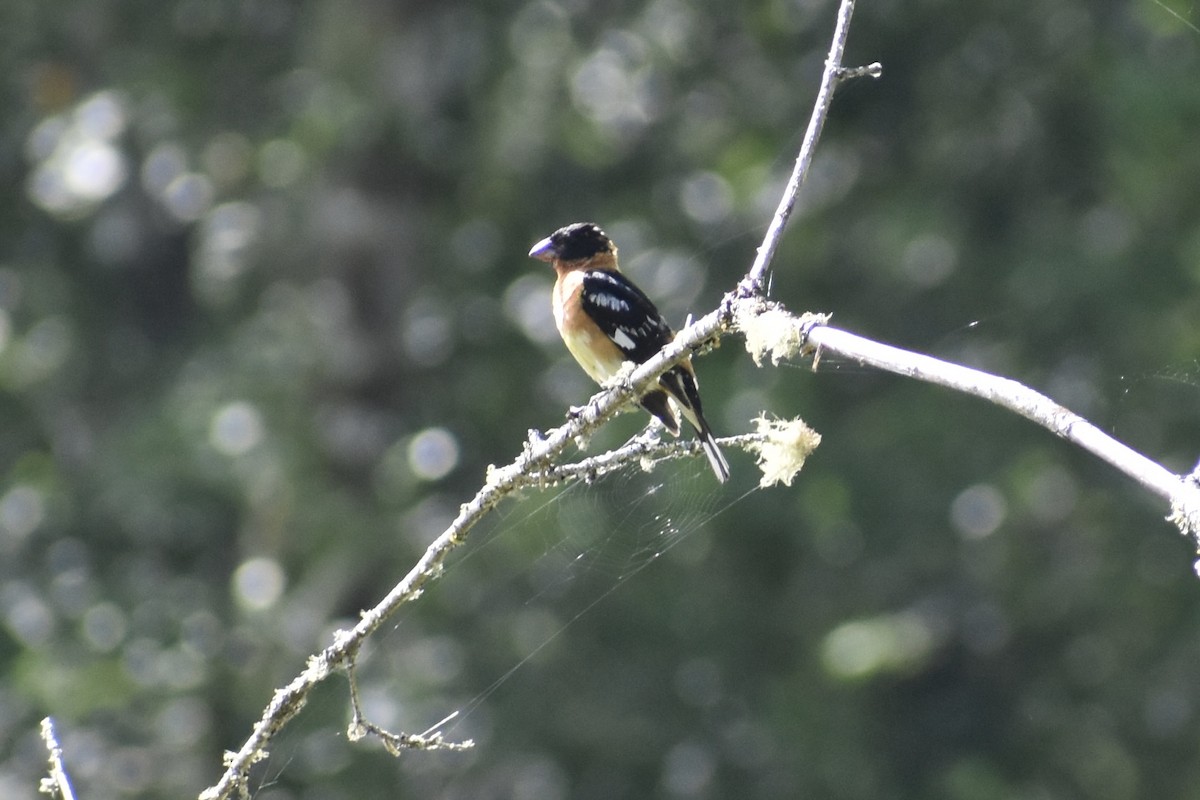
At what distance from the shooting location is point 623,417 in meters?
7.29

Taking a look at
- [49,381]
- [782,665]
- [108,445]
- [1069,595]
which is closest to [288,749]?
[782,665]

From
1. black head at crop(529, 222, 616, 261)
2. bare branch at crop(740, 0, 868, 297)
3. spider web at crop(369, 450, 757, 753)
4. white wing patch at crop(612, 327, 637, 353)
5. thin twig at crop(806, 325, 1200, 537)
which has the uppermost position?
spider web at crop(369, 450, 757, 753)

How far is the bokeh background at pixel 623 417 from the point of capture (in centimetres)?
852

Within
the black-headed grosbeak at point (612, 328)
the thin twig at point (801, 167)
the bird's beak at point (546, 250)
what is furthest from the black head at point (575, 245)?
the thin twig at point (801, 167)

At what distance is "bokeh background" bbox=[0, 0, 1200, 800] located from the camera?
8.52 m

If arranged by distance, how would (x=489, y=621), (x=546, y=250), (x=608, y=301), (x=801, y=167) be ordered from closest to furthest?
(x=801, y=167) < (x=608, y=301) < (x=546, y=250) < (x=489, y=621)

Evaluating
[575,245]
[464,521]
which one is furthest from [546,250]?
[464,521]

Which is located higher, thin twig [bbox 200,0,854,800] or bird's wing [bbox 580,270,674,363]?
bird's wing [bbox 580,270,674,363]

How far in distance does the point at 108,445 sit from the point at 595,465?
8.50 metres

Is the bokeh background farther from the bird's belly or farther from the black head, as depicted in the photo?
the bird's belly

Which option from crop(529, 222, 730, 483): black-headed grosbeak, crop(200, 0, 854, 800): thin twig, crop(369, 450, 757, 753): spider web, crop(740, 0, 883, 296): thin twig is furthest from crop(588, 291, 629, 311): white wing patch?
crop(369, 450, 757, 753): spider web

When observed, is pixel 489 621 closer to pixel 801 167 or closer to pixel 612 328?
pixel 612 328

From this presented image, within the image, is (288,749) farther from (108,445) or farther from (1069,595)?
(1069,595)

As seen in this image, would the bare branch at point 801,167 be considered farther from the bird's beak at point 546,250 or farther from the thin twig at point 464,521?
the bird's beak at point 546,250
